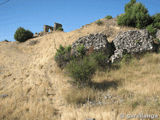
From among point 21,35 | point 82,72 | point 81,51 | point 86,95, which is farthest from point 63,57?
point 21,35

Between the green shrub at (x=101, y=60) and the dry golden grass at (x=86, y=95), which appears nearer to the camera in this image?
the dry golden grass at (x=86, y=95)

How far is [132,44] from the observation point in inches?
324

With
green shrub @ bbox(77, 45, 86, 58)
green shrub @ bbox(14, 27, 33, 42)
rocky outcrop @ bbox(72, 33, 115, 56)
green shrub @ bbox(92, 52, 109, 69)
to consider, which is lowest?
green shrub @ bbox(92, 52, 109, 69)

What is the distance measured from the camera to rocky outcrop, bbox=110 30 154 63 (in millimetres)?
7879

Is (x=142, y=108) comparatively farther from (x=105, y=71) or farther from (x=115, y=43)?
(x=115, y=43)

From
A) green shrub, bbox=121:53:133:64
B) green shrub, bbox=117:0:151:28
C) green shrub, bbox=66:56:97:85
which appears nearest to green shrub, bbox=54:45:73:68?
green shrub, bbox=66:56:97:85

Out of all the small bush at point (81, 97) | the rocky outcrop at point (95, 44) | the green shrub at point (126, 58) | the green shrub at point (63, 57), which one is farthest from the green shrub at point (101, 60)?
the small bush at point (81, 97)

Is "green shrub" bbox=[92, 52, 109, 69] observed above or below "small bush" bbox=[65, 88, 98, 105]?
above

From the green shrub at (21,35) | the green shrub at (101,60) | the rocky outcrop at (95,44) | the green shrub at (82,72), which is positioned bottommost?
the green shrub at (82,72)

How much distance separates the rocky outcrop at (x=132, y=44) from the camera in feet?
25.8

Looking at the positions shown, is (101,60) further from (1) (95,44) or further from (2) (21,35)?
(2) (21,35)

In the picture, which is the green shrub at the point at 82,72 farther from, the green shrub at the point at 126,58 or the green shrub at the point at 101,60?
the green shrub at the point at 126,58

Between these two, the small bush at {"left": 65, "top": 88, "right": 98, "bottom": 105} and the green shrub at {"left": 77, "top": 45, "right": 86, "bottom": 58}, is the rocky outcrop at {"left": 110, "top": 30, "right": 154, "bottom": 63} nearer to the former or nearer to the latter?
the green shrub at {"left": 77, "top": 45, "right": 86, "bottom": 58}

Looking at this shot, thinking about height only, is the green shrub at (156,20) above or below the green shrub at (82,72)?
above
